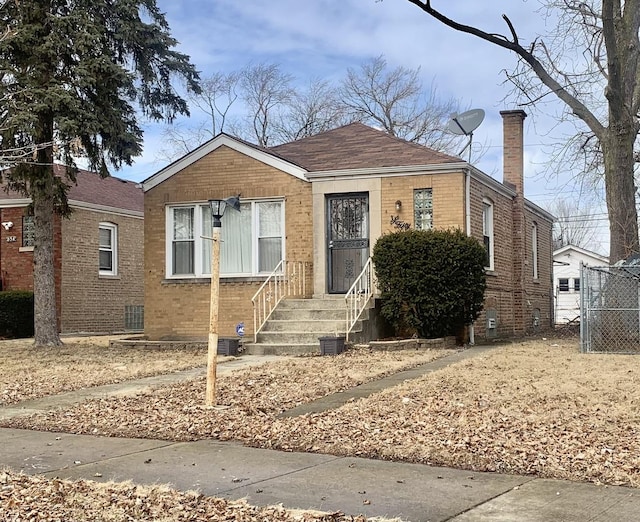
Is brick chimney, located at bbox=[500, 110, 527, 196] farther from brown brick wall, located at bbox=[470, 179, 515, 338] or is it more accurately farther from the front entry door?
the front entry door

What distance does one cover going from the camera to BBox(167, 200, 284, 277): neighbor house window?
17109 millimetres

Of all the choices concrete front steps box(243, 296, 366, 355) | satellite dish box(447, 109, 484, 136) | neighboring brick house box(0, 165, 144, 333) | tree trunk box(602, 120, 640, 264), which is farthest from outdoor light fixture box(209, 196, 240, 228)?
neighboring brick house box(0, 165, 144, 333)

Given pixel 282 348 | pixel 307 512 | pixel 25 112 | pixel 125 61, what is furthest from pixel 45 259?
pixel 307 512

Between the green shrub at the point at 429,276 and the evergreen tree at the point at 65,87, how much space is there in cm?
610

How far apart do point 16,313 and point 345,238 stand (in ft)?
33.6

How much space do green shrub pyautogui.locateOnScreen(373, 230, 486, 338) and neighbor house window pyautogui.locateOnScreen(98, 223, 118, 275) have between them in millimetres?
11965

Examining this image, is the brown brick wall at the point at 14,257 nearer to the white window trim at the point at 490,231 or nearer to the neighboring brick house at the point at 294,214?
the neighboring brick house at the point at 294,214

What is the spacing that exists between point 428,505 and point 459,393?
13.4 ft

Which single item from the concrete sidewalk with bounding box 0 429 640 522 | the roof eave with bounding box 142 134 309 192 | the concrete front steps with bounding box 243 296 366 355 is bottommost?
the concrete sidewalk with bounding box 0 429 640 522

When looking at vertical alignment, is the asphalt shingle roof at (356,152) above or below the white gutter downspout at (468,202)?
above

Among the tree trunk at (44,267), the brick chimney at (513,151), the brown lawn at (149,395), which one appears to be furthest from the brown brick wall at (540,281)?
the tree trunk at (44,267)

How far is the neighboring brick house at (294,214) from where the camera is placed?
16266 mm

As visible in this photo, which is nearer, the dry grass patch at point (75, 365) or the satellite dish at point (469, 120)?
the dry grass patch at point (75, 365)

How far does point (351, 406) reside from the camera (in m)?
8.42
